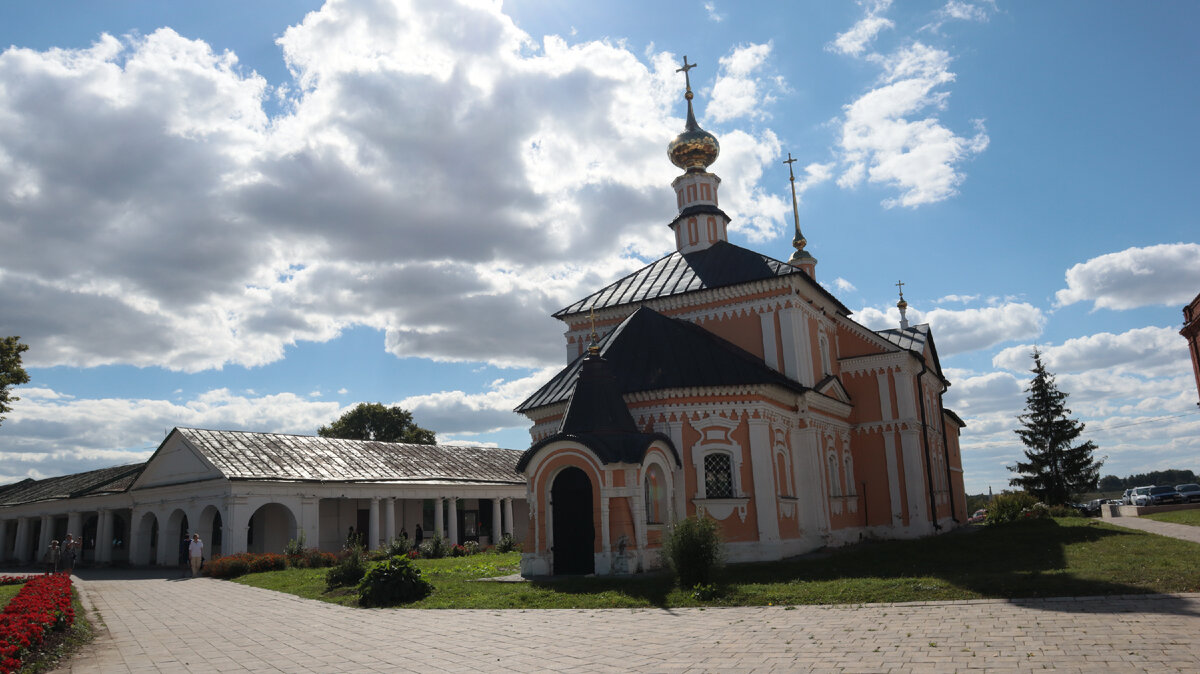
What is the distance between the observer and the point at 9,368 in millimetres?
31016

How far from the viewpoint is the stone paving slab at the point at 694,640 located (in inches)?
310

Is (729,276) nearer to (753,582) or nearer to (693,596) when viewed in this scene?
(753,582)

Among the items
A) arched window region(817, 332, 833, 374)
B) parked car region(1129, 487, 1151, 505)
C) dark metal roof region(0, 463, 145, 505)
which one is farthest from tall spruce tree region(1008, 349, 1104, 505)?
dark metal roof region(0, 463, 145, 505)

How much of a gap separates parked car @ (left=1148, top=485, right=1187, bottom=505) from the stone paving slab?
2925 centimetres

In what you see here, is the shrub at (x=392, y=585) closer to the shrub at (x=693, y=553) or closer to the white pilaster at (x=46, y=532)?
the shrub at (x=693, y=553)

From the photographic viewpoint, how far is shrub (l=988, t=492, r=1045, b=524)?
28.4 m

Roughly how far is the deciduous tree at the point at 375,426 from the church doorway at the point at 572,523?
4229 centimetres

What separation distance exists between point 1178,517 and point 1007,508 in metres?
5.50

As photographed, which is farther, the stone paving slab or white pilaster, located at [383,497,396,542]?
white pilaster, located at [383,497,396,542]

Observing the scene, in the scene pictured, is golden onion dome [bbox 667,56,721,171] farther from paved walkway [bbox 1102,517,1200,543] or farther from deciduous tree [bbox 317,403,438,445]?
deciduous tree [bbox 317,403,438,445]

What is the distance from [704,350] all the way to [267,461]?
716 inches

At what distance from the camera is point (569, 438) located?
18.0m

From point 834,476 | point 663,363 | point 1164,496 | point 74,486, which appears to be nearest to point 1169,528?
point 834,476

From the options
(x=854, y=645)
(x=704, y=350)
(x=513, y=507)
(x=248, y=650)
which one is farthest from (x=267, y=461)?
(x=854, y=645)
